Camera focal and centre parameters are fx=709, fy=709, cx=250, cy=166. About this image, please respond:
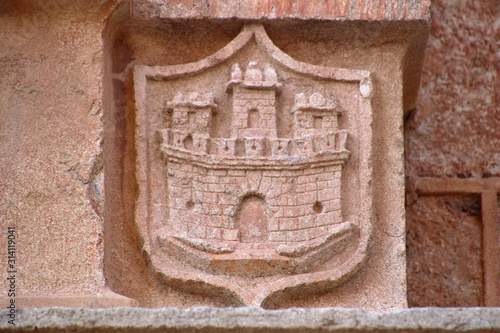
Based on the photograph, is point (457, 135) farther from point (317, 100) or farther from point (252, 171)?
point (252, 171)

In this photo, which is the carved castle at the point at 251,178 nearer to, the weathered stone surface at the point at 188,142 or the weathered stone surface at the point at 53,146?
the weathered stone surface at the point at 188,142

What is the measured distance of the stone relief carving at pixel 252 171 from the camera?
2855 millimetres

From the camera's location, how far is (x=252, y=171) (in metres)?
2.96

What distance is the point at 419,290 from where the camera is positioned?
144 inches

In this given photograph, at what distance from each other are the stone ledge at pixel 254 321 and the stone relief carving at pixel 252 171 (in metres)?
0.62

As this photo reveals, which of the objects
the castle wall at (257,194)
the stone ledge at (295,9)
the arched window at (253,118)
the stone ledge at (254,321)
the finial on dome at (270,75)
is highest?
the stone ledge at (295,9)

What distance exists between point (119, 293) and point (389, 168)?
49.4 inches

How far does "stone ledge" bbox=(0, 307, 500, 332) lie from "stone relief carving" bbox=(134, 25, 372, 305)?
624 mm

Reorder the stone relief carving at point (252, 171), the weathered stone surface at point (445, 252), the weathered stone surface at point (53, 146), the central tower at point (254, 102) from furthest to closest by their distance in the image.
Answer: the weathered stone surface at point (445, 252) → the central tower at point (254, 102) → the stone relief carving at point (252, 171) → the weathered stone surface at point (53, 146)

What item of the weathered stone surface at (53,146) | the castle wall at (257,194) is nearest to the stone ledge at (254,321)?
the weathered stone surface at (53,146)

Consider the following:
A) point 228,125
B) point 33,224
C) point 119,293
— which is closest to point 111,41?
point 228,125

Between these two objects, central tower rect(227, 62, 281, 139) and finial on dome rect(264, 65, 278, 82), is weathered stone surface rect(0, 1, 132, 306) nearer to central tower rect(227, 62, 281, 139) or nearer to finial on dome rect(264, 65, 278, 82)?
central tower rect(227, 62, 281, 139)

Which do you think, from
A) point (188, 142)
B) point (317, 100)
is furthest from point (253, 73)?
point (188, 142)

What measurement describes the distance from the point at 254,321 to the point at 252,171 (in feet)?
3.02
